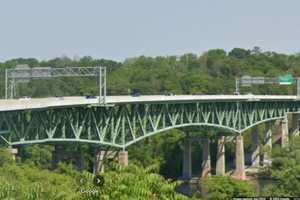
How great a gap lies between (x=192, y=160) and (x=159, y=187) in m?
94.0

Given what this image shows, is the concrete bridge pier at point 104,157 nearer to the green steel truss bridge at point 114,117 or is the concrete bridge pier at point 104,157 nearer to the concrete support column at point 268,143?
the green steel truss bridge at point 114,117

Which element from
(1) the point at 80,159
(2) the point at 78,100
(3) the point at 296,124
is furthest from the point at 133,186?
(3) the point at 296,124

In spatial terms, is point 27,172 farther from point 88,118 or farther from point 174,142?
point 174,142

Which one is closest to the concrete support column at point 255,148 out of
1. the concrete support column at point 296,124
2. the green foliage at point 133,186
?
the concrete support column at point 296,124

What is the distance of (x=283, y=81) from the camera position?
130 m

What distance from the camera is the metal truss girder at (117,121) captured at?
203 ft

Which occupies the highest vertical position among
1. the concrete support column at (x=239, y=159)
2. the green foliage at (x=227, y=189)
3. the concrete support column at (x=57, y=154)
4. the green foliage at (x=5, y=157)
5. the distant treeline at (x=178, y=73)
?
the distant treeline at (x=178, y=73)

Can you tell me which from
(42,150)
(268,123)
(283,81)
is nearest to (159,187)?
(42,150)

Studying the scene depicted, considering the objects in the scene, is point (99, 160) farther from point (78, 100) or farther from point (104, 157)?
point (78, 100)

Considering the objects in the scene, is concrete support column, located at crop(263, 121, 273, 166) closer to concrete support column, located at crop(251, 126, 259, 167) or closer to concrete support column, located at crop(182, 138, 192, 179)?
concrete support column, located at crop(251, 126, 259, 167)

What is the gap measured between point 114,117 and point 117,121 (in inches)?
21.8

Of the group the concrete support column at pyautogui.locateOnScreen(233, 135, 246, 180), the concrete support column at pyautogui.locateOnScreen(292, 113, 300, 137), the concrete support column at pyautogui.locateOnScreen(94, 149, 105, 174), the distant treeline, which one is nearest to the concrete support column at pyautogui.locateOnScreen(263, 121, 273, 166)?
the concrete support column at pyautogui.locateOnScreen(233, 135, 246, 180)

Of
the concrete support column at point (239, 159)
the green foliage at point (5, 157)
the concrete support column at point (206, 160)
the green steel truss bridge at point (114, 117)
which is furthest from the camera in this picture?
the concrete support column at point (239, 159)

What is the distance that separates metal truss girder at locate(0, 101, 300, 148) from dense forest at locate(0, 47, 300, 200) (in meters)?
2.43
